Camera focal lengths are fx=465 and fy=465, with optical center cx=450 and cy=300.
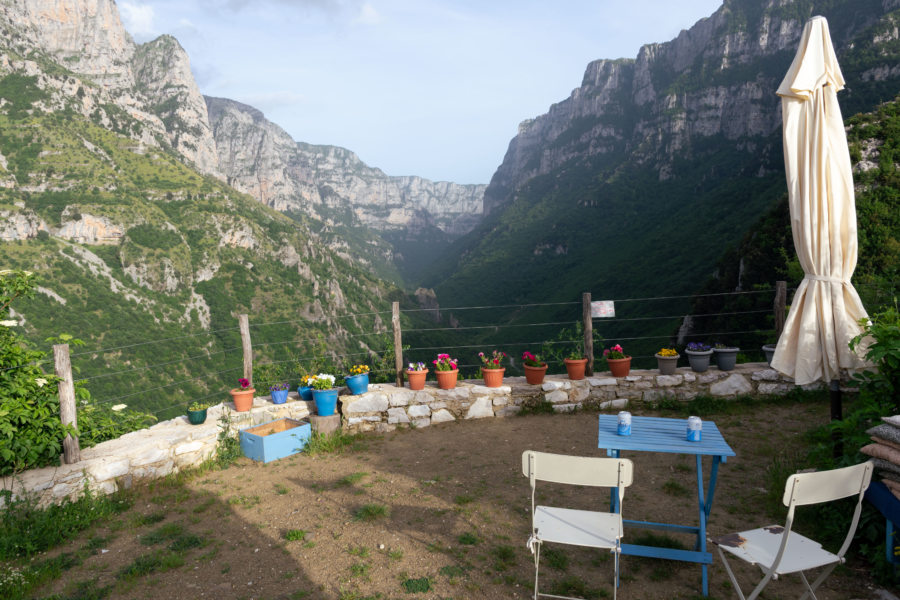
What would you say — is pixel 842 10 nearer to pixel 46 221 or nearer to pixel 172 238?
pixel 172 238

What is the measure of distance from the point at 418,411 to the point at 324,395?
4.35 feet

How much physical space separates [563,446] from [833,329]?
2.91 meters

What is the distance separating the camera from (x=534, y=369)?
22.2 feet

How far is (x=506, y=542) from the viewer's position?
354 centimetres

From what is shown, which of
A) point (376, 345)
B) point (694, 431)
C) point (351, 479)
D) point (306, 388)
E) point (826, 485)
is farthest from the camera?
point (376, 345)

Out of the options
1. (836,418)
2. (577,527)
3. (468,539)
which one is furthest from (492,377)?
(577,527)

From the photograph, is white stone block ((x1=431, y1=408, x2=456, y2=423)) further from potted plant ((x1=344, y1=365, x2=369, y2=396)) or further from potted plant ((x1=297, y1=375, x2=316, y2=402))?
potted plant ((x1=297, y1=375, x2=316, y2=402))

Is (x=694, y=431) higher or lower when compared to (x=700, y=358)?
higher

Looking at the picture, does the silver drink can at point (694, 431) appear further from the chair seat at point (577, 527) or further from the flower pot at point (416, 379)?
the flower pot at point (416, 379)

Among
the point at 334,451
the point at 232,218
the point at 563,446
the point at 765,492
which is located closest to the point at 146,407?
the point at 334,451

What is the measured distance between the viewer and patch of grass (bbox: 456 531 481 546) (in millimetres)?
3533

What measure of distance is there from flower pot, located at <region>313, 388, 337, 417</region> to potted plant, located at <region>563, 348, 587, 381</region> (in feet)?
11.0

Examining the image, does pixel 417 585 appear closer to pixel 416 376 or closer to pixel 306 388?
pixel 416 376

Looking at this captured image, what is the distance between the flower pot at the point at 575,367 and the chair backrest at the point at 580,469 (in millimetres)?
4297
